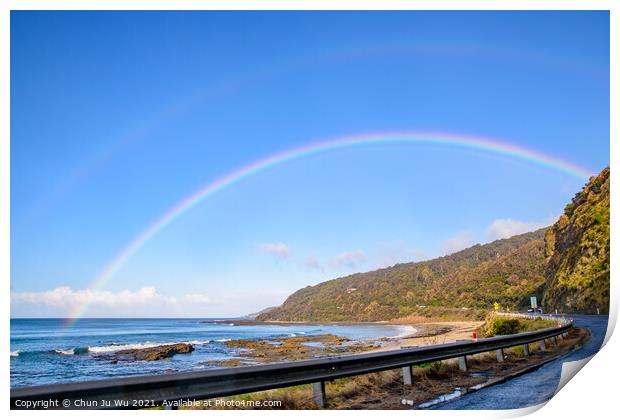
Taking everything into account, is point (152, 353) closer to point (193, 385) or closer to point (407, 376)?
point (407, 376)

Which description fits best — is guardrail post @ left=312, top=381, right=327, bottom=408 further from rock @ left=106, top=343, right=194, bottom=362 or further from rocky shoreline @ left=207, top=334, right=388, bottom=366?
rock @ left=106, top=343, right=194, bottom=362

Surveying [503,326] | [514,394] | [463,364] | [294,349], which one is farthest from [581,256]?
[514,394]

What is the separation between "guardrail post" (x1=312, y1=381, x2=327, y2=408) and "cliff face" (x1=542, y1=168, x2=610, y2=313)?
15417mm

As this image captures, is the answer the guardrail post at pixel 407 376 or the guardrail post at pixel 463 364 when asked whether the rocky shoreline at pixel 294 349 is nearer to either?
the guardrail post at pixel 463 364

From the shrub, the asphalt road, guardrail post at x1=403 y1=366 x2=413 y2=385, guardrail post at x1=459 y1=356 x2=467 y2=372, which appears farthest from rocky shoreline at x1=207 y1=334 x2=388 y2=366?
the asphalt road

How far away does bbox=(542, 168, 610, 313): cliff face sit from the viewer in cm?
2217

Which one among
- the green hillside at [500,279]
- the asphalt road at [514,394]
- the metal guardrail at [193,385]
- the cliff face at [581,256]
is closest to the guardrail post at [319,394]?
the metal guardrail at [193,385]

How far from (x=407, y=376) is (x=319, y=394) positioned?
2254 mm

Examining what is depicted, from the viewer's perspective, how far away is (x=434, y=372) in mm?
9992

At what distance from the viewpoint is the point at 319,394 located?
283 inches

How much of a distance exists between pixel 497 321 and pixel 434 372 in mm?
11381

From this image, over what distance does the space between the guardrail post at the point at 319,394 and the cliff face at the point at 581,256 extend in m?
15.4
